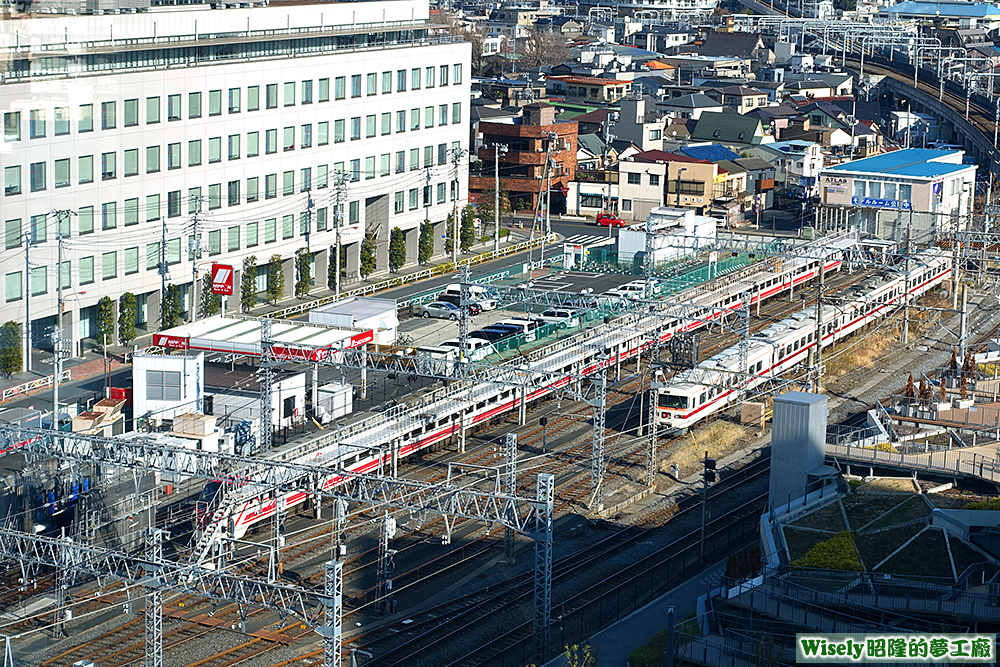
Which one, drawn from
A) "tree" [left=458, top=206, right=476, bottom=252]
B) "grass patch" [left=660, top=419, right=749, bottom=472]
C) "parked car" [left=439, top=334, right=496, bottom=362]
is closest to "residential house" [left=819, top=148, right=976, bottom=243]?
"tree" [left=458, top=206, right=476, bottom=252]

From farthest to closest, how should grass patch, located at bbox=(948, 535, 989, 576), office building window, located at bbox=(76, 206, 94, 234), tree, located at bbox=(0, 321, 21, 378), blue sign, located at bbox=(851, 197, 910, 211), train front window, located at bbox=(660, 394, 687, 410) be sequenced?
blue sign, located at bbox=(851, 197, 910, 211) < office building window, located at bbox=(76, 206, 94, 234) < tree, located at bbox=(0, 321, 21, 378) < train front window, located at bbox=(660, 394, 687, 410) < grass patch, located at bbox=(948, 535, 989, 576)

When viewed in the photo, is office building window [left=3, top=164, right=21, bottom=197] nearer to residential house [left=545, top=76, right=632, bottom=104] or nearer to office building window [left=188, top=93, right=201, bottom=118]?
office building window [left=188, top=93, right=201, bottom=118]

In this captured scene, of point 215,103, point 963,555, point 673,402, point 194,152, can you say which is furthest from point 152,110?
point 963,555

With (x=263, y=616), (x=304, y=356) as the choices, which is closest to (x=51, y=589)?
(x=263, y=616)

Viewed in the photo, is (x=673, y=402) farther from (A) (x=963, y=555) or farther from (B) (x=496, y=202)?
(B) (x=496, y=202)

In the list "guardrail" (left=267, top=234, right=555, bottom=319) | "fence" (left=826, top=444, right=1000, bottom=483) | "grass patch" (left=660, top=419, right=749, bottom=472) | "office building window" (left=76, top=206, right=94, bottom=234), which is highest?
"office building window" (left=76, top=206, right=94, bottom=234)

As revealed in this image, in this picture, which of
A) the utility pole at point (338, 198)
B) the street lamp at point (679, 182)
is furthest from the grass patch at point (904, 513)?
the street lamp at point (679, 182)
